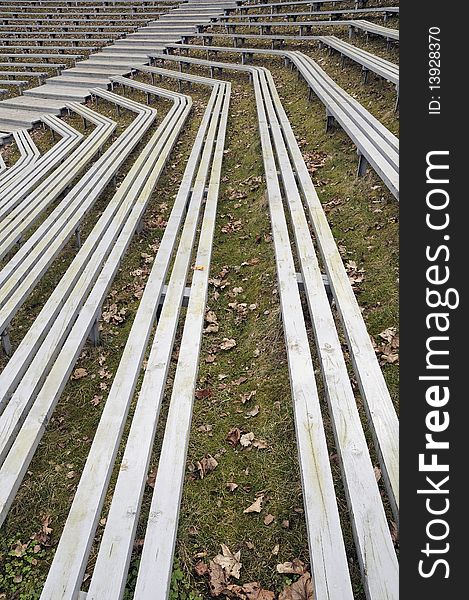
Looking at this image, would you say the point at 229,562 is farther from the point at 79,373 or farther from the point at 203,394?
the point at 79,373

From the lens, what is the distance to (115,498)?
2.12 meters

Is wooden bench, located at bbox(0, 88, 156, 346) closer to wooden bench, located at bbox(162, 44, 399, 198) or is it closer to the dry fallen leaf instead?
the dry fallen leaf

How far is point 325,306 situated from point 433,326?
1.35m

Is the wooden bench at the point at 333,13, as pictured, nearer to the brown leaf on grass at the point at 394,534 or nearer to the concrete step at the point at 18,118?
the concrete step at the point at 18,118

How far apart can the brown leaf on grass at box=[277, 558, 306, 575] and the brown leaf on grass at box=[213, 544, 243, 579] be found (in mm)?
196

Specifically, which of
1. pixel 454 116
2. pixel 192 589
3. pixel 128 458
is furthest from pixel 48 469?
pixel 454 116

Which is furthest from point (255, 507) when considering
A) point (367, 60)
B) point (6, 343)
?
point (367, 60)

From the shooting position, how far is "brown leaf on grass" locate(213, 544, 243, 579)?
7.65 feet

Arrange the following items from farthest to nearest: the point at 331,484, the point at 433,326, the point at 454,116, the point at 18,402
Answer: the point at 18,402 < the point at 331,484 < the point at 454,116 < the point at 433,326

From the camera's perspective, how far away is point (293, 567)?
2301 millimetres

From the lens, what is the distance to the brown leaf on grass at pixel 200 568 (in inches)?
92.2

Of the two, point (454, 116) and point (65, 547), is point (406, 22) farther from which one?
point (65, 547)

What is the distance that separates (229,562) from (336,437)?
31.6 inches

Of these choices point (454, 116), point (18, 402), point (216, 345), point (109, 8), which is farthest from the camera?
point (109, 8)
